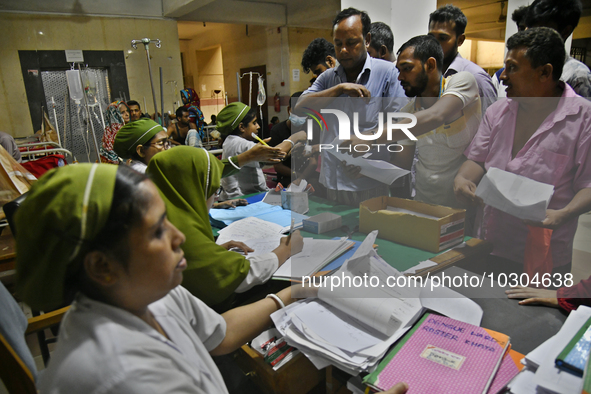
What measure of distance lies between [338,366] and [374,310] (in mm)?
163

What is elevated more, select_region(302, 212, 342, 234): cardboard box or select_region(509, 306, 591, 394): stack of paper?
select_region(302, 212, 342, 234): cardboard box

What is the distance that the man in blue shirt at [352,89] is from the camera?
1.62 metres

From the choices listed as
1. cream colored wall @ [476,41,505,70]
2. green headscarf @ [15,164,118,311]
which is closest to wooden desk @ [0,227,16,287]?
green headscarf @ [15,164,118,311]

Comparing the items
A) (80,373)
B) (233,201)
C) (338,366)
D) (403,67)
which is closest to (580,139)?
(403,67)

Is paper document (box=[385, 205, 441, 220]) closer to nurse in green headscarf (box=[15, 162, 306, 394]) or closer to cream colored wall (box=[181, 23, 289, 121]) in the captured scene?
nurse in green headscarf (box=[15, 162, 306, 394])

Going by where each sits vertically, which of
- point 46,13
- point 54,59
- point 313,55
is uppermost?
point 46,13

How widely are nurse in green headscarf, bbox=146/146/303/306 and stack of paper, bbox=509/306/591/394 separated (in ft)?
2.59

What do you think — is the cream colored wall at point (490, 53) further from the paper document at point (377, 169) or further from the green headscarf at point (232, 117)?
the paper document at point (377, 169)

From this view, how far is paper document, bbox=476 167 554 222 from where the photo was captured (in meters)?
1.14

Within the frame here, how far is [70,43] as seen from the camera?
6418 mm

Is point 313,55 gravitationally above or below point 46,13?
below

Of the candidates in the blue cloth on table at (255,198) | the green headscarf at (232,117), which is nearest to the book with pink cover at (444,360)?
the blue cloth on table at (255,198)

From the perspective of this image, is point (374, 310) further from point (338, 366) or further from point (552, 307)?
point (552, 307)

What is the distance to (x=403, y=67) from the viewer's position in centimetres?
153
